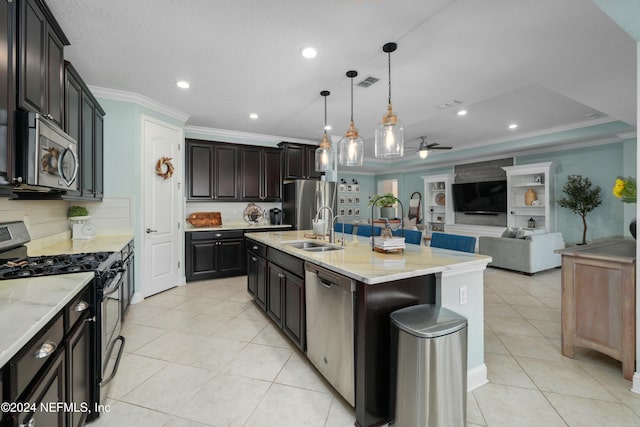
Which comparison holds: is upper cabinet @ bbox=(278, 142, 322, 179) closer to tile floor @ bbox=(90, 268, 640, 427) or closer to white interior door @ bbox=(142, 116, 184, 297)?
white interior door @ bbox=(142, 116, 184, 297)

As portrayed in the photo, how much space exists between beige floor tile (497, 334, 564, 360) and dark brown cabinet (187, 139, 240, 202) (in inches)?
173

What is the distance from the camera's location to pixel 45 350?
1.01 m

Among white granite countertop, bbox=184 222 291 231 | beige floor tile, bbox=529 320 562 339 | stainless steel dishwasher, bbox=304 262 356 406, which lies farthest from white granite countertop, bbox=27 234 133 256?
beige floor tile, bbox=529 320 562 339

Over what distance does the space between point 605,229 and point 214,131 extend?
7715 mm

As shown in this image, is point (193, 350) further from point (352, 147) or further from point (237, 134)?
point (237, 134)

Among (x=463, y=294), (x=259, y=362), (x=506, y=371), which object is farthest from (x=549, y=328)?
(x=259, y=362)

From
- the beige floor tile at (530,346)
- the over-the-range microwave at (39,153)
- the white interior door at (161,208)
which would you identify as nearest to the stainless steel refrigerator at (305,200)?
the white interior door at (161,208)

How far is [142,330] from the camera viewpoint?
9.38 feet

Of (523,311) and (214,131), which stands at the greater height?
(214,131)

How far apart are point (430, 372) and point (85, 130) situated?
11.4 feet

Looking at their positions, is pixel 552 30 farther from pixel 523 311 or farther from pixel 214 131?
pixel 214 131

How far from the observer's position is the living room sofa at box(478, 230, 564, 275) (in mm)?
4855

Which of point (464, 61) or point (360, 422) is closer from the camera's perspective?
point (360, 422)

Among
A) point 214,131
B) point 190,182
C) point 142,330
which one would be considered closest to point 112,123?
point 190,182
